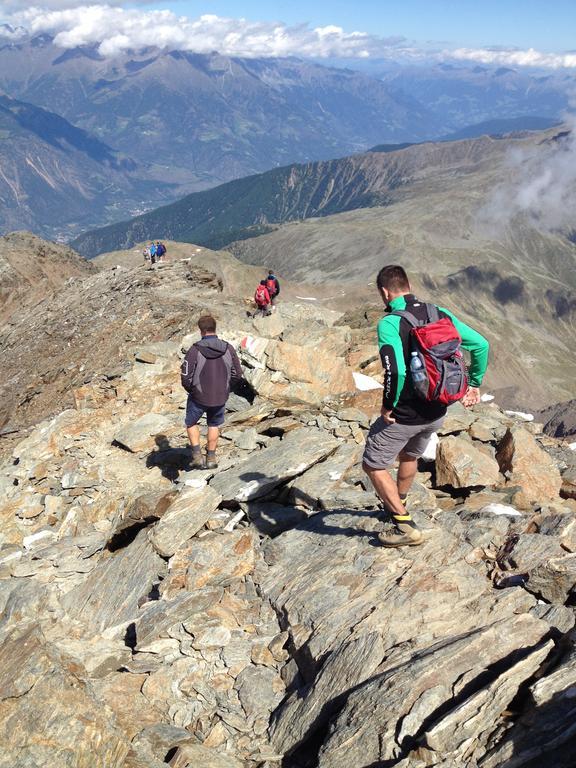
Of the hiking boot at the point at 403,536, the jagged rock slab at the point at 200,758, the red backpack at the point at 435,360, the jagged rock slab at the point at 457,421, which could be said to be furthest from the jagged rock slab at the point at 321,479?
the jagged rock slab at the point at 200,758

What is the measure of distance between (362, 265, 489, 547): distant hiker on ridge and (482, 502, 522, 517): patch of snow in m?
3.04

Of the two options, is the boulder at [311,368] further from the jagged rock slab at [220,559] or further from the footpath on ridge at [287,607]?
the jagged rock slab at [220,559]

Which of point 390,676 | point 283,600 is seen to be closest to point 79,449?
point 283,600

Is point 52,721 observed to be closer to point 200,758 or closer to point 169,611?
point 200,758

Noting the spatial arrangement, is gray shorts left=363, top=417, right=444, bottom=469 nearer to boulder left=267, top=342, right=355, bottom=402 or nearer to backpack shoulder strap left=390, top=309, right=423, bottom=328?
backpack shoulder strap left=390, top=309, right=423, bottom=328

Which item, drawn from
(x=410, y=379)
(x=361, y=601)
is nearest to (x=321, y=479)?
(x=361, y=601)

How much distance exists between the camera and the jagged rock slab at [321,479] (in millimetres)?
13203

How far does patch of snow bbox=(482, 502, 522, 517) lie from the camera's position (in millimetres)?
12156

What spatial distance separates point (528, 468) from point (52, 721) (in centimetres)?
1185

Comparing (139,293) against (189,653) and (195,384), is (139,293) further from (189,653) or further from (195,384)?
(189,653)

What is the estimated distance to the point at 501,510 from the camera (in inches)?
489

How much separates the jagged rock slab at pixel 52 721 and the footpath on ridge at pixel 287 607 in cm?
2

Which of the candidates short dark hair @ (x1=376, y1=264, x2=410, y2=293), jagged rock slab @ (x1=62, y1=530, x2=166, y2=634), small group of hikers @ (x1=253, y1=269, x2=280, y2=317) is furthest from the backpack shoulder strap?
small group of hikers @ (x1=253, y1=269, x2=280, y2=317)

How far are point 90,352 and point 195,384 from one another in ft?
63.9
